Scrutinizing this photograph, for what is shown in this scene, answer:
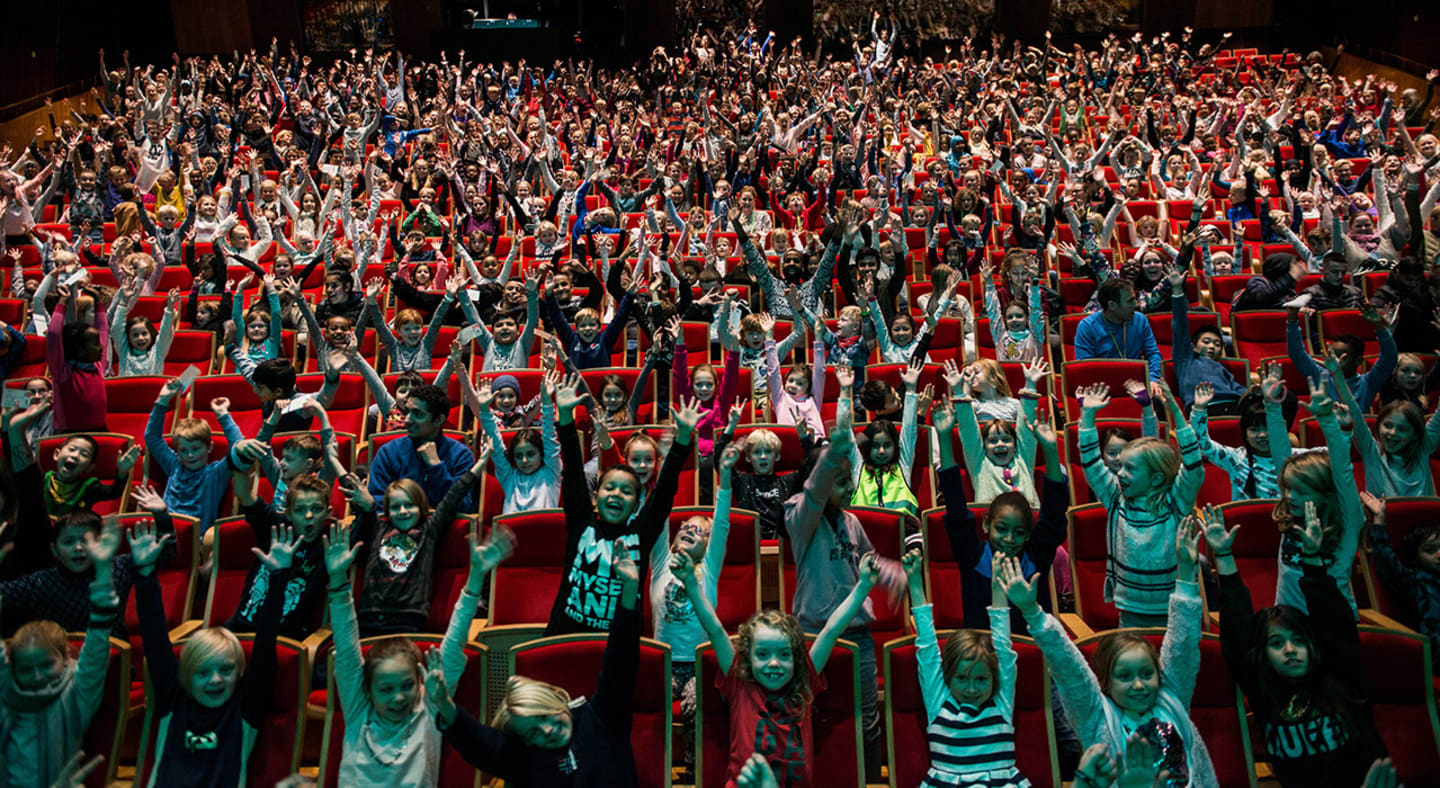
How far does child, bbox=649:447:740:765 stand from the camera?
2.45 metres

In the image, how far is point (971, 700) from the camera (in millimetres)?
2086

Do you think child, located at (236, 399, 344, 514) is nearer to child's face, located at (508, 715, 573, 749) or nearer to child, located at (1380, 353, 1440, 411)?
child's face, located at (508, 715, 573, 749)

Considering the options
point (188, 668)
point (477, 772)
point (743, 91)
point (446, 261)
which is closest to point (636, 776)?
point (477, 772)

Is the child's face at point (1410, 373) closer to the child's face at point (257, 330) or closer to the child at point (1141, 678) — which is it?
the child at point (1141, 678)

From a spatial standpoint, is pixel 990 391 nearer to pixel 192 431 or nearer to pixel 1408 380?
pixel 1408 380

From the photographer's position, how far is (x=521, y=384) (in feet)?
13.7

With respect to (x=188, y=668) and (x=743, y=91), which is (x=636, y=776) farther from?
(x=743, y=91)

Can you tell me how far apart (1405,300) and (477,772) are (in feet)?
14.7

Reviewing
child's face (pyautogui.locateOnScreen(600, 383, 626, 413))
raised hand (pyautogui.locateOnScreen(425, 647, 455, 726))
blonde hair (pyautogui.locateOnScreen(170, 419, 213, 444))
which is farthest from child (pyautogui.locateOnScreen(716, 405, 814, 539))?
blonde hair (pyautogui.locateOnScreen(170, 419, 213, 444))

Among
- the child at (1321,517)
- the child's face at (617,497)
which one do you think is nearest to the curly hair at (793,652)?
the child's face at (617,497)

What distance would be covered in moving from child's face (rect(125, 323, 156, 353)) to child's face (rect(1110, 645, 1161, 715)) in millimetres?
4321

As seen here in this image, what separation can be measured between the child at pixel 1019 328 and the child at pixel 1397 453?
63.8 inches

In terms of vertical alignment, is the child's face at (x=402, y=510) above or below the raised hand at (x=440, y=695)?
above

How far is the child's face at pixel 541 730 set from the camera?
74.5 inches
